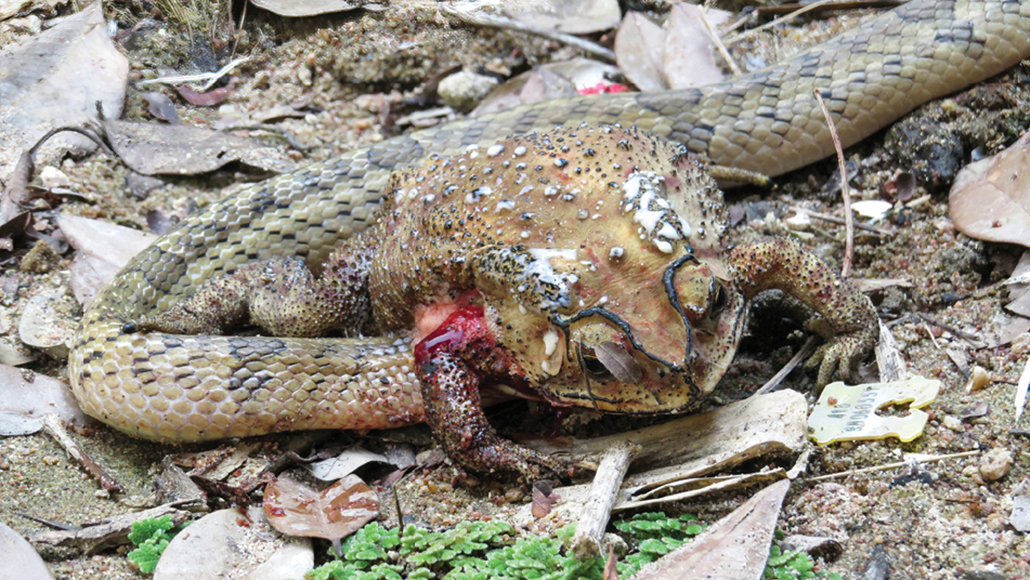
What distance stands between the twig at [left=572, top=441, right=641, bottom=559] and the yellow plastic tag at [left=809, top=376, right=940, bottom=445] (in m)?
0.70

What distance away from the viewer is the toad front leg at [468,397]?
3.17 meters

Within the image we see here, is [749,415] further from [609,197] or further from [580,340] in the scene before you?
[609,197]

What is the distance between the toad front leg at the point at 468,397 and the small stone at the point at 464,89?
2322 mm

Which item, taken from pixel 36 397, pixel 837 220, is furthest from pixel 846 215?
pixel 36 397

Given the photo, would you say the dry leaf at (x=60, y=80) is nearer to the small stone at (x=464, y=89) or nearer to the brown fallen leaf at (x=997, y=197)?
the small stone at (x=464, y=89)

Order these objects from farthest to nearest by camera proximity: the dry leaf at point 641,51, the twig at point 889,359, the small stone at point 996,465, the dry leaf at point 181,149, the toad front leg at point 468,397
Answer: the dry leaf at point 641,51 < the dry leaf at point 181,149 < the twig at point 889,359 < the toad front leg at point 468,397 < the small stone at point 996,465

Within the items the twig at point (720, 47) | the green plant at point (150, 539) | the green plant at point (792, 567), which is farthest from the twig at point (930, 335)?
the green plant at point (150, 539)

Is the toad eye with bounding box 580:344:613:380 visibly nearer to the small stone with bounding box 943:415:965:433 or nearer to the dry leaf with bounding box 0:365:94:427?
the small stone with bounding box 943:415:965:433

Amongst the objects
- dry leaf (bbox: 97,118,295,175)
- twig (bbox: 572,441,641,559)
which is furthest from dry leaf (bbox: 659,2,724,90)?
twig (bbox: 572,441,641,559)

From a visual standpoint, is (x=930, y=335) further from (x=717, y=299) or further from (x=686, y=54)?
(x=686, y=54)

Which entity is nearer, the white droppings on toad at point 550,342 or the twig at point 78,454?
the white droppings on toad at point 550,342

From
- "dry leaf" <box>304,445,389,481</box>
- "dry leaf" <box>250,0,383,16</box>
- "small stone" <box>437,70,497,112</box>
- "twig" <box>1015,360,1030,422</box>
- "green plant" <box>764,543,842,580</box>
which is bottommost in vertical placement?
"dry leaf" <box>304,445,389,481</box>

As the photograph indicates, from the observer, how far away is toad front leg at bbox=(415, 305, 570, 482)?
317 centimetres

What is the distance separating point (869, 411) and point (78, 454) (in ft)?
10.2
